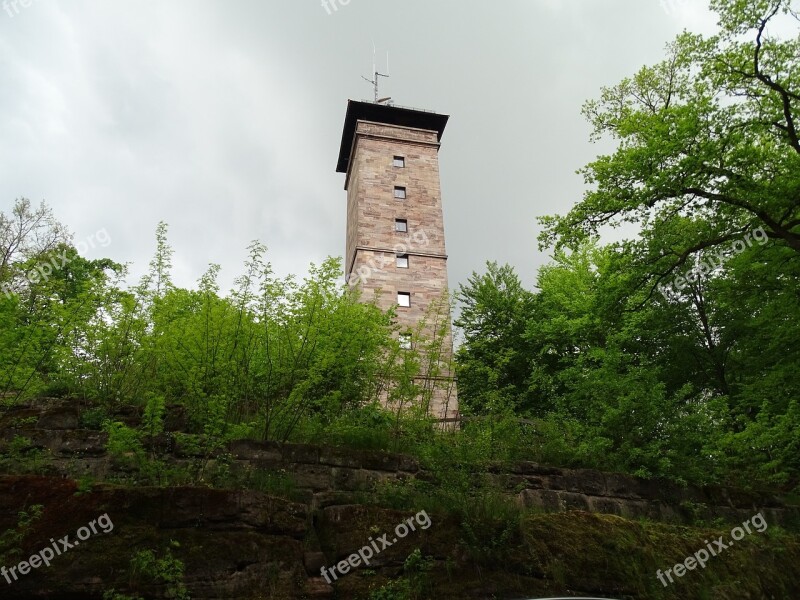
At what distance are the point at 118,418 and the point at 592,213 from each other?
1077 cm

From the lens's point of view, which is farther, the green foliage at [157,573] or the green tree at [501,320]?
the green tree at [501,320]

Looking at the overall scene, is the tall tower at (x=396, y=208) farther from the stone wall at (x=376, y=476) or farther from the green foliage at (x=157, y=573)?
the green foliage at (x=157, y=573)

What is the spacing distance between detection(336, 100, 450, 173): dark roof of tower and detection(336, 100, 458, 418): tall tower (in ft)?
0.15

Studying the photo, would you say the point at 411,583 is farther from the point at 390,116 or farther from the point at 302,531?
the point at 390,116

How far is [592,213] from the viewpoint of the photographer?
43.1 ft

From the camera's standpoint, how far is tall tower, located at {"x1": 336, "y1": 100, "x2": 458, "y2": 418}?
22.4 meters

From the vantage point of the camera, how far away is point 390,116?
27734 millimetres

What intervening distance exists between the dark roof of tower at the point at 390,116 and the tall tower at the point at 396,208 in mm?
47

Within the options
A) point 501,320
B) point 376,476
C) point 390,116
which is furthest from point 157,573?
point 390,116

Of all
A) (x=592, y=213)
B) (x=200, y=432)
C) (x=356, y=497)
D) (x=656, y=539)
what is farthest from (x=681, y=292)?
(x=200, y=432)

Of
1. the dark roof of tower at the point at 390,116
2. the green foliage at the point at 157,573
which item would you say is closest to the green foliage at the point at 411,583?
the green foliage at the point at 157,573

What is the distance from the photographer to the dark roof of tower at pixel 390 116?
2738cm

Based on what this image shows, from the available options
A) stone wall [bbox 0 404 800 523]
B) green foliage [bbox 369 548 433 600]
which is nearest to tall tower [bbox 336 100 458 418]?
stone wall [bbox 0 404 800 523]

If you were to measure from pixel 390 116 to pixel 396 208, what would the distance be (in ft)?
19.7
